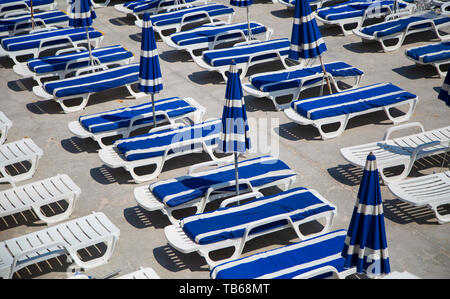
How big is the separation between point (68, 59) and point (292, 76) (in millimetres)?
4695

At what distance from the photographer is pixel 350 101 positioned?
11.1 meters

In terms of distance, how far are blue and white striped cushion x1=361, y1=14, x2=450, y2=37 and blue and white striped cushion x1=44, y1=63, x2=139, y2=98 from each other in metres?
5.25

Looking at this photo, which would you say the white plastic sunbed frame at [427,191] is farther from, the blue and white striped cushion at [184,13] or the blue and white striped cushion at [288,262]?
the blue and white striped cushion at [184,13]

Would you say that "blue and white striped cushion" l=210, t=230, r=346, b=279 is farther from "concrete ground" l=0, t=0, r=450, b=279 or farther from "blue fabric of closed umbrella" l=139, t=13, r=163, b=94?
"blue fabric of closed umbrella" l=139, t=13, r=163, b=94

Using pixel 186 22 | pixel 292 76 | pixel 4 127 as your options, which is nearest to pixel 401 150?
pixel 292 76

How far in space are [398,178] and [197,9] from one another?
821cm

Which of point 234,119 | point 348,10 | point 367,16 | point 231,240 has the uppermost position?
point 234,119

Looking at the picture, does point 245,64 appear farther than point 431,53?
Yes

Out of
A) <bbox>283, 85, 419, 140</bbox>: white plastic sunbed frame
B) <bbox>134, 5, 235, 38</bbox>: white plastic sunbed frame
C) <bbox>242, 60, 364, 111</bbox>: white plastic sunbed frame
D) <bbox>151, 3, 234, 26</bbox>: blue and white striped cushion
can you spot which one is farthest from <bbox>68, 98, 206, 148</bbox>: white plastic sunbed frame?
<bbox>151, 3, 234, 26</bbox>: blue and white striped cushion

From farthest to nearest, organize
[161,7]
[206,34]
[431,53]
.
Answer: [161,7], [206,34], [431,53]

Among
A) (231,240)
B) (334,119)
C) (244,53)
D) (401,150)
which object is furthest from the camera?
(244,53)

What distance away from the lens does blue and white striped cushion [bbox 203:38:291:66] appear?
13.0 m

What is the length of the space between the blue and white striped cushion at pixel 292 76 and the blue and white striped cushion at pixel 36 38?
4.65m

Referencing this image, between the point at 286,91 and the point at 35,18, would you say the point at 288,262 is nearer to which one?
the point at 286,91
